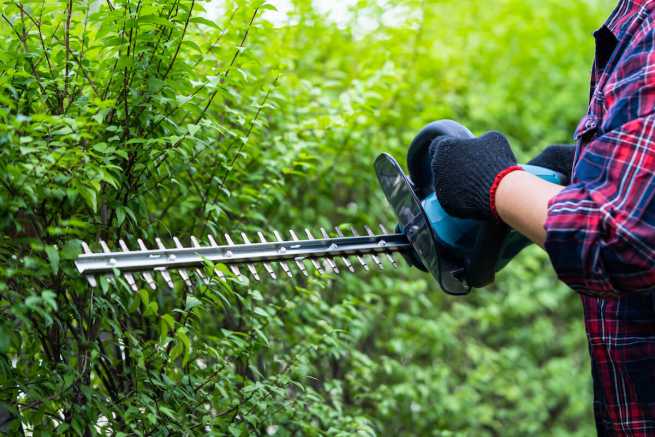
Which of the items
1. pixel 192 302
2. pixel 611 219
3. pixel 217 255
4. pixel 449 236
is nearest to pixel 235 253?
pixel 217 255

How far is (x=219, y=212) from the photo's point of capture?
2.32 m

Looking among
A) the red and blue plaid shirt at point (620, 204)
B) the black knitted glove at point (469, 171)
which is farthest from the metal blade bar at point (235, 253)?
the red and blue plaid shirt at point (620, 204)

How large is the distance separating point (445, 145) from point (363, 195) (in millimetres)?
2133

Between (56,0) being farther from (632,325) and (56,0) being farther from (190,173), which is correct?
(632,325)

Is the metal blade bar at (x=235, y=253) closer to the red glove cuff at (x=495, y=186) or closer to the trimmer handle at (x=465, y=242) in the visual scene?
the trimmer handle at (x=465, y=242)

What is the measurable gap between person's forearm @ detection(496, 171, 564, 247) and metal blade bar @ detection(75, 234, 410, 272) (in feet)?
1.44

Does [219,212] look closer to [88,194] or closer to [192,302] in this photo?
[192,302]

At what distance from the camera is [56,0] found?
6.93 feet

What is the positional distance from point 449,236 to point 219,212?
0.77 meters

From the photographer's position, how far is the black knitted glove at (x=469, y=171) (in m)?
1.71

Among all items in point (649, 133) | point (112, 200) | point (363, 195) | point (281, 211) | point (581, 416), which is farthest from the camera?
point (581, 416)

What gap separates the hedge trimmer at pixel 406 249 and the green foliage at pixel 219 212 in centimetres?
11

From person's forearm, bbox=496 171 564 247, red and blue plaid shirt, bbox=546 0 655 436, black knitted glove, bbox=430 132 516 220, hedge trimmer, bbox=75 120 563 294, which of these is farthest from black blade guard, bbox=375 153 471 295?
red and blue plaid shirt, bbox=546 0 655 436

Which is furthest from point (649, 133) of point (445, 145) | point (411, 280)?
point (411, 280)
